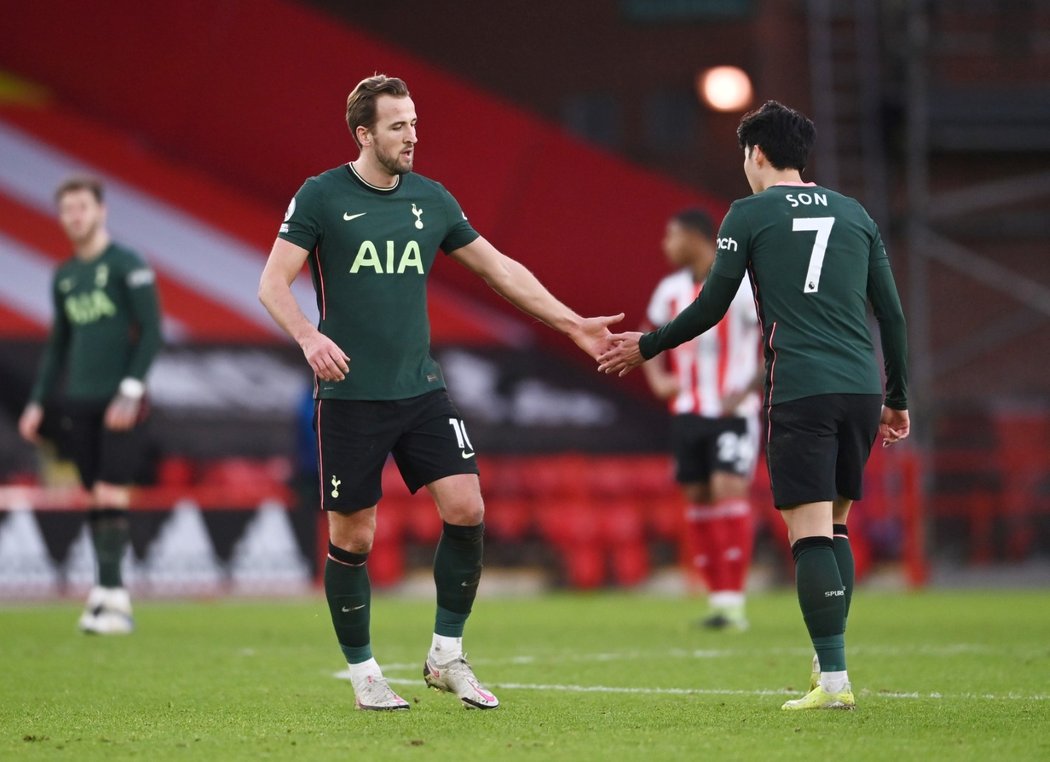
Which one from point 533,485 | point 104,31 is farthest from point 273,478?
point 104,31

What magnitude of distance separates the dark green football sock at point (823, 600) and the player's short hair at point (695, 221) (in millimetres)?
4426

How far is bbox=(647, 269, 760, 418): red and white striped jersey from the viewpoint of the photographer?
10102 millimetres

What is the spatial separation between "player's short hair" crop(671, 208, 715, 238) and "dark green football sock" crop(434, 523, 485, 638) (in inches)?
164

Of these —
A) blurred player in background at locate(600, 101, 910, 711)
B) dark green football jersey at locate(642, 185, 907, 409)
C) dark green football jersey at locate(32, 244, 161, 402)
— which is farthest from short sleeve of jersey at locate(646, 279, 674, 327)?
dark green football jersey at locate(642, 185, 907, 409)

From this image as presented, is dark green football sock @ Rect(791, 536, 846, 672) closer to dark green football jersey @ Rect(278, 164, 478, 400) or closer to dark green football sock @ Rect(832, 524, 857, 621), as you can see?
dark green football sock @ Rect(832, 524, 857, 621)

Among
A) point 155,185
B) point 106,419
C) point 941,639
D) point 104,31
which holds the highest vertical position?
point 104,31

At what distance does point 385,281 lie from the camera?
5949 millimetres

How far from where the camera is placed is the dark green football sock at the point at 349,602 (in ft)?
19.5

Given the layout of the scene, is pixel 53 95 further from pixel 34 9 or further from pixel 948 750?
pixel 948 750

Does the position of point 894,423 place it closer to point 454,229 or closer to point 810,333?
point 810,333

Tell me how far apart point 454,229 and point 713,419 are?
4.14 metres

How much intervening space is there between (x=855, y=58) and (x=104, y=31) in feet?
28.9

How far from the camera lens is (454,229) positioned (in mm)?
6203

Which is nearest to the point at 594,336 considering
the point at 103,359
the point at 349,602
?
the point at 349,602
